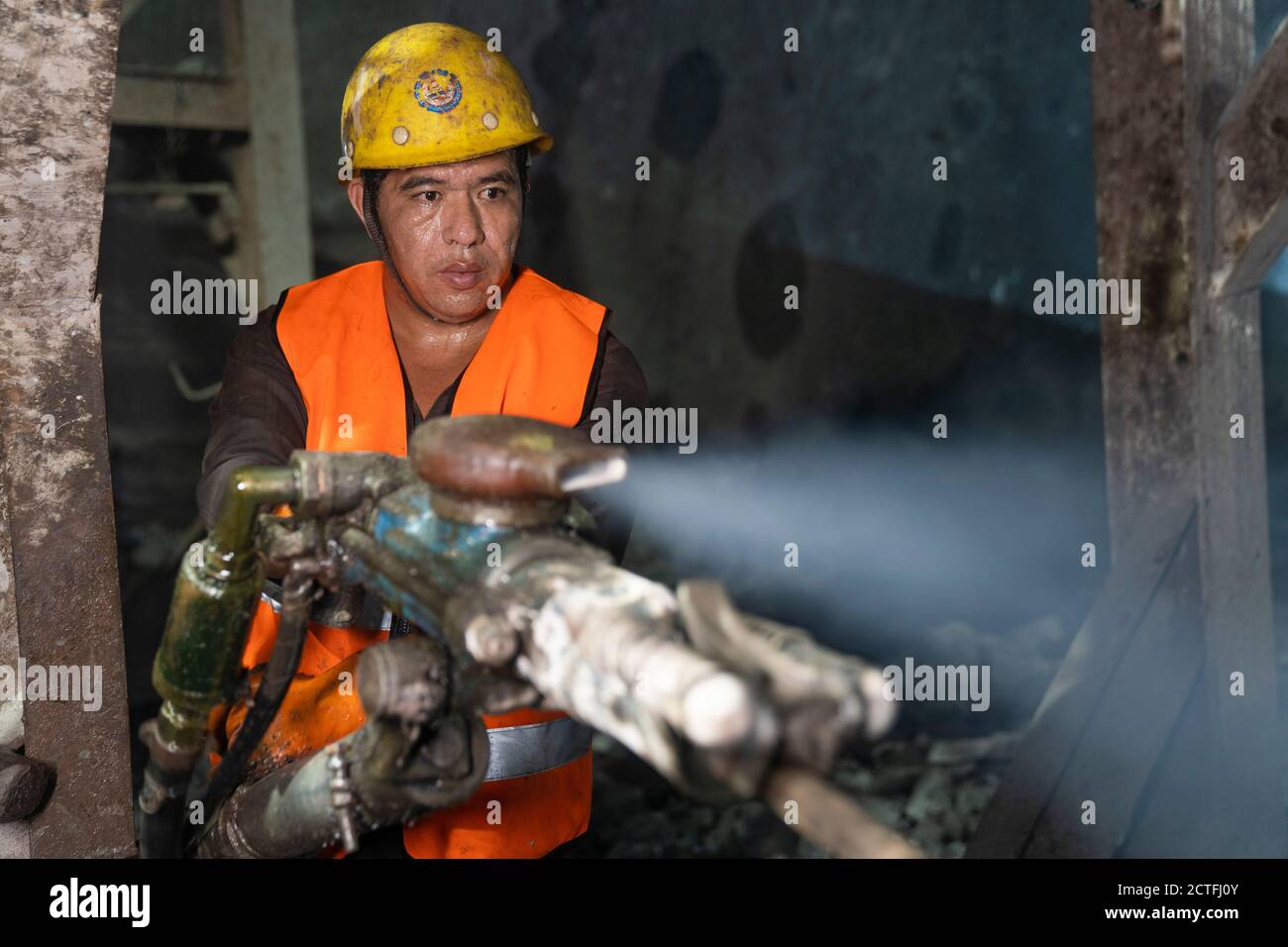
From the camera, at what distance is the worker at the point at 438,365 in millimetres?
2244

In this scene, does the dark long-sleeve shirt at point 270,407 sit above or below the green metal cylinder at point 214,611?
above

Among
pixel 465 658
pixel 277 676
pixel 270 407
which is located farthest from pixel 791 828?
pixel 465 658

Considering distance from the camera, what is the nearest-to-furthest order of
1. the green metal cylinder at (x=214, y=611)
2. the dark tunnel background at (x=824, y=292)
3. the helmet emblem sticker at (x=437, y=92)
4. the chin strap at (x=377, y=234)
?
the green metal cylinder at (x=214, y=611) < the helmet emblem sticker at (x=437, y=92) < the chin strap at (x=377, y=234) < the dark tunnel background at (x=824, y=292)

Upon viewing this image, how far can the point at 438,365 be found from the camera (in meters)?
2.50

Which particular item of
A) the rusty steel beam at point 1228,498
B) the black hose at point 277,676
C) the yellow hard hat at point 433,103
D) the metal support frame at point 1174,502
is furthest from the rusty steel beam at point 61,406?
the rusty steel beam at point 1228,498

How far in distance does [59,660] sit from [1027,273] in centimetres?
539

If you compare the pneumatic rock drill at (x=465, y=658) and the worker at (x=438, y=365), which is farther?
the worker at (x=438, y=365)

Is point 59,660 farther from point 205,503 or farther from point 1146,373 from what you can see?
point 1146,373

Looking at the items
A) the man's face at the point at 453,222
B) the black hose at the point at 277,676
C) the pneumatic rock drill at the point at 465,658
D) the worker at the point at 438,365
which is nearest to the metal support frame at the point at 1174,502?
the worker at the point at 438,365

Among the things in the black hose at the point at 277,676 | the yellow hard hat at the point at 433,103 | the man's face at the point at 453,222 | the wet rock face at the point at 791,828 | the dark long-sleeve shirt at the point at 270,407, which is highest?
the yellow hard hat at the point at 433,103

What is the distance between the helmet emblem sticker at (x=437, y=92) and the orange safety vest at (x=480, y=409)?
424 millimetres

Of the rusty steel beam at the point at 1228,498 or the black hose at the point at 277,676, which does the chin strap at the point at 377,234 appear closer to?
the black hose at the point at 277,676

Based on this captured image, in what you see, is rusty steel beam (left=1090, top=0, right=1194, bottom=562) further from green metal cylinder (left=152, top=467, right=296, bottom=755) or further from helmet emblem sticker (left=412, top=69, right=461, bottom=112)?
green metal cylinder (left=152, top=467, right=296, bottom=755)

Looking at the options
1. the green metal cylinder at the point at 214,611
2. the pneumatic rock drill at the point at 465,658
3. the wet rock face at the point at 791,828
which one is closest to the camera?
the pneumatic rock drill at the point at 465,658
